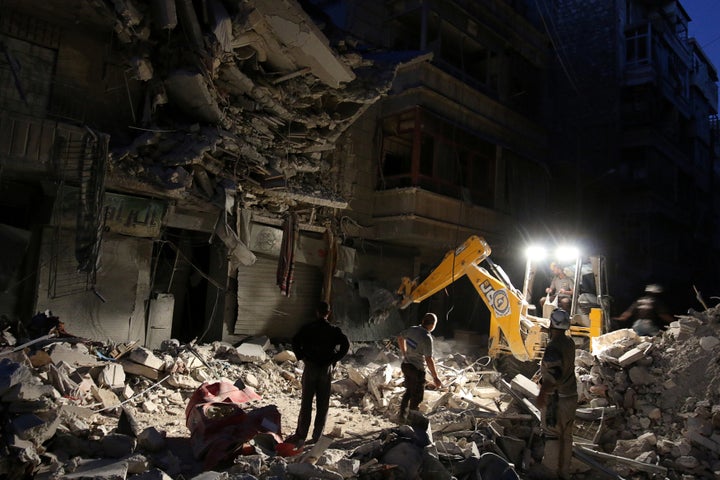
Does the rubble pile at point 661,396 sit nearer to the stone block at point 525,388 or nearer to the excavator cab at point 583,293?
the stone block at point 525,388

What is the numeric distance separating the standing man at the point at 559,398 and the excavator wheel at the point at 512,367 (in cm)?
424

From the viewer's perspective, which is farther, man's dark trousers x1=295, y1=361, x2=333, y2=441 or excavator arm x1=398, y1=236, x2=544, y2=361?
excavator arm x1=398, y1=236, x2=544, y2=361

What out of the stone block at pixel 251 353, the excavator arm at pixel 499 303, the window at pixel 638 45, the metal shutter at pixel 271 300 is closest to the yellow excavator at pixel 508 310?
the excavator arm at pixel 499 303

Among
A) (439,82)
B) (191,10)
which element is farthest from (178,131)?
(439,82)

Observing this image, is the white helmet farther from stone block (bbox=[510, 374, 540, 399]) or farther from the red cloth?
the red cloth

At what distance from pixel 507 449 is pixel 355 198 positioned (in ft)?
27.3

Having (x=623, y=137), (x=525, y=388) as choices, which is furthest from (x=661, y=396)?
(x=623, y=137)

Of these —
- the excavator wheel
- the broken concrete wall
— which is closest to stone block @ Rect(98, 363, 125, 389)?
the broken concrete wall

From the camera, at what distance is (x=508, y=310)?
9289 mm

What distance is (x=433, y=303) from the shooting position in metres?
15.3

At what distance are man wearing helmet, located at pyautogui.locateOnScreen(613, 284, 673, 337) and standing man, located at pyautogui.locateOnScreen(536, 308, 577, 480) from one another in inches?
202

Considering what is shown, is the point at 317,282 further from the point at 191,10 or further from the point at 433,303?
the point at 191,10

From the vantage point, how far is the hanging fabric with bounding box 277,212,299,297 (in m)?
Answer: 10.7

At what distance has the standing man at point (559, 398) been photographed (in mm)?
5504
